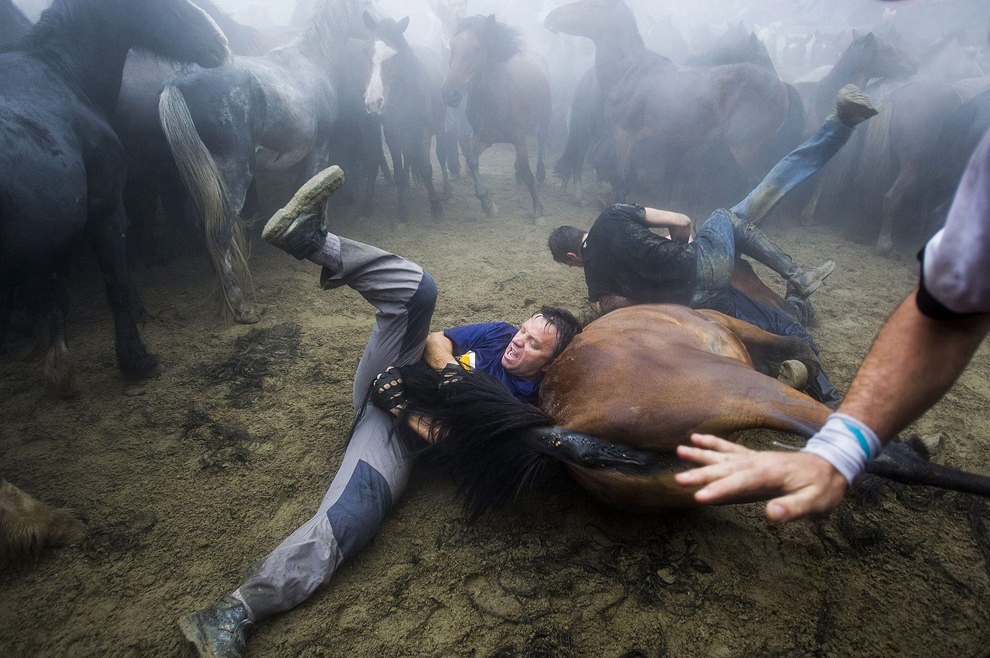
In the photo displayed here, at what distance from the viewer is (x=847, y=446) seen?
792mm

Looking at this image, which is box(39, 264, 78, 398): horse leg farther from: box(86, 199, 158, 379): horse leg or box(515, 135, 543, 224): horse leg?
box(515, 135, 543, 224): horse leg

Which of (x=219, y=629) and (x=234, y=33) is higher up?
(x=234, y=33)

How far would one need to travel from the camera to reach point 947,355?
83 cm

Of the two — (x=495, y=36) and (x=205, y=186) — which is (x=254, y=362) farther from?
(x=495, y=36)

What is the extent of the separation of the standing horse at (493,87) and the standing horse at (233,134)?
1897mm

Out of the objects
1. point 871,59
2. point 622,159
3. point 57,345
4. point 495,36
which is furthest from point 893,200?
point 57,345

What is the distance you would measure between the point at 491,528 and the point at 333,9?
5.57 m

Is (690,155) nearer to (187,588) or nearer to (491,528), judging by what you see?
(491,528)

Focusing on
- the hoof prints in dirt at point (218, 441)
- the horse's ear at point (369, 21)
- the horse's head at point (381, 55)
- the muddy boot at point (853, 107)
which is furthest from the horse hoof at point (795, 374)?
the horse's ear at point (369, 21)

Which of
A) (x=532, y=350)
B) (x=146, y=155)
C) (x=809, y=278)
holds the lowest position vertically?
(x=809, y=278)

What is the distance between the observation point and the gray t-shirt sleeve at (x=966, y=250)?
697mm

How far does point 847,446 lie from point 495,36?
19.2 feet

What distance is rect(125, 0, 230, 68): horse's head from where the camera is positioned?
2.86m

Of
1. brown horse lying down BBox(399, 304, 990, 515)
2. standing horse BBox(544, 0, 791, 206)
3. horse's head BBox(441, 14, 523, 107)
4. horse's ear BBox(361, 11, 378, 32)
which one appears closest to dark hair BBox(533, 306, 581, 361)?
brown horse lying down BBox(399, 304, 990, 515)
